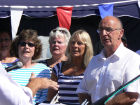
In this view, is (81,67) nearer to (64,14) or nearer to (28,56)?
(28,56)

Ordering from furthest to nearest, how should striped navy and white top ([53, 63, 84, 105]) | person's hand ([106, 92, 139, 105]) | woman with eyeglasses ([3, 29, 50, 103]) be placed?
woman with eyeglasses ([3, 29, 50, 103]) < striped navy and white top ([53, 63, 84, 105]) < person's hand ([106, 92, 139, 105])

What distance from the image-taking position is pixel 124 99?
2.71 metres

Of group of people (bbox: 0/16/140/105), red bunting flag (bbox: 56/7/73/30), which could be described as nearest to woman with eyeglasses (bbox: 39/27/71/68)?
group of people (bbox: 0/16/140/105)

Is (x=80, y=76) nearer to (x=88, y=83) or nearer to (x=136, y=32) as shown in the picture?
(x=88, y=83)

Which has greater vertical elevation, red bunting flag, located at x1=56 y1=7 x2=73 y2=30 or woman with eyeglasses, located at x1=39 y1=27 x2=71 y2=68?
red bunting flag, located at x1=56 y1=7 x2=73 y2=30

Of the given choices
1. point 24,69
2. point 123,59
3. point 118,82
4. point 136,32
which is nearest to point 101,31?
point 123,59

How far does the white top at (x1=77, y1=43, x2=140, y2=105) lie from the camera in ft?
9.12

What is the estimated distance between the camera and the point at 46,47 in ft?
21.3

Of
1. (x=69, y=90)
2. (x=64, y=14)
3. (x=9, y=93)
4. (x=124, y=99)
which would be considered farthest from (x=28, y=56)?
(x=9, y=93)

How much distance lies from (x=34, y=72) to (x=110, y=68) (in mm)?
1070

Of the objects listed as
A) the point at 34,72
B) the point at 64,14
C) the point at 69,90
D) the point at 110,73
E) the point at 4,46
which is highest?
the point at 64,14

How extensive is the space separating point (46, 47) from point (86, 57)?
3066mm

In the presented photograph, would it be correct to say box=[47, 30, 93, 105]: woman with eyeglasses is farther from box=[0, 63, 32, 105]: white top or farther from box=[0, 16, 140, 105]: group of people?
box=[0, 63, 32, 105]: white top

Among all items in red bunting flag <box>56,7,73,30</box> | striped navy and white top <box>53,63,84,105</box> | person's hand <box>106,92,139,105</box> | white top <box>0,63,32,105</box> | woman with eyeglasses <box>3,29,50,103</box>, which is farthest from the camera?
red bunting flag <box>56,7,73,30</box>
